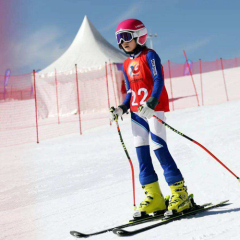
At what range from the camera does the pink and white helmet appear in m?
3.18

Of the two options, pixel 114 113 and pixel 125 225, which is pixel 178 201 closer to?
pixel 125 225

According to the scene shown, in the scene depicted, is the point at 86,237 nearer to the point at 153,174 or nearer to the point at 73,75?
the point at 153,174

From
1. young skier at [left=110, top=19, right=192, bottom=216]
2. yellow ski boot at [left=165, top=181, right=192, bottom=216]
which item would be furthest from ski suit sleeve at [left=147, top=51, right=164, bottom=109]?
yellow ski boot at [left=165, top=181, right=192, bottom=216]

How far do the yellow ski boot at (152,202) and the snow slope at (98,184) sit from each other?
0.27 m

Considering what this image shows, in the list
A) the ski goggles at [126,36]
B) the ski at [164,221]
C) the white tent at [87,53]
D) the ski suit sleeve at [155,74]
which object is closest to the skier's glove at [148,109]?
the ski suit sleeve at [155,74]

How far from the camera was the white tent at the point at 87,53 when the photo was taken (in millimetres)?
20391

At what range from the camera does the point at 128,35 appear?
3.18 metres

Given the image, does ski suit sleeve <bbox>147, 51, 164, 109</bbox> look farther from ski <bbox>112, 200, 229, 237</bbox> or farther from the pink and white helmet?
ski <bbox>112, 200, 229, 237</bbox>

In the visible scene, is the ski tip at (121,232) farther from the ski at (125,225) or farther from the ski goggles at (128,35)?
the ski goggles at (128,35)

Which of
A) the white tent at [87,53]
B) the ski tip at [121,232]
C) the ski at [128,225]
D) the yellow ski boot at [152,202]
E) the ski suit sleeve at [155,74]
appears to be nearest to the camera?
the ski tip at [121,232]

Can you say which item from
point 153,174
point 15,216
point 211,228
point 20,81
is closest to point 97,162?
point 15,216

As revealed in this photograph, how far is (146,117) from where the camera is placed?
2.97 m

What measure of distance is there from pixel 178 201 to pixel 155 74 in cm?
113

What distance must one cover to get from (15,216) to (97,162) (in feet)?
9.72
